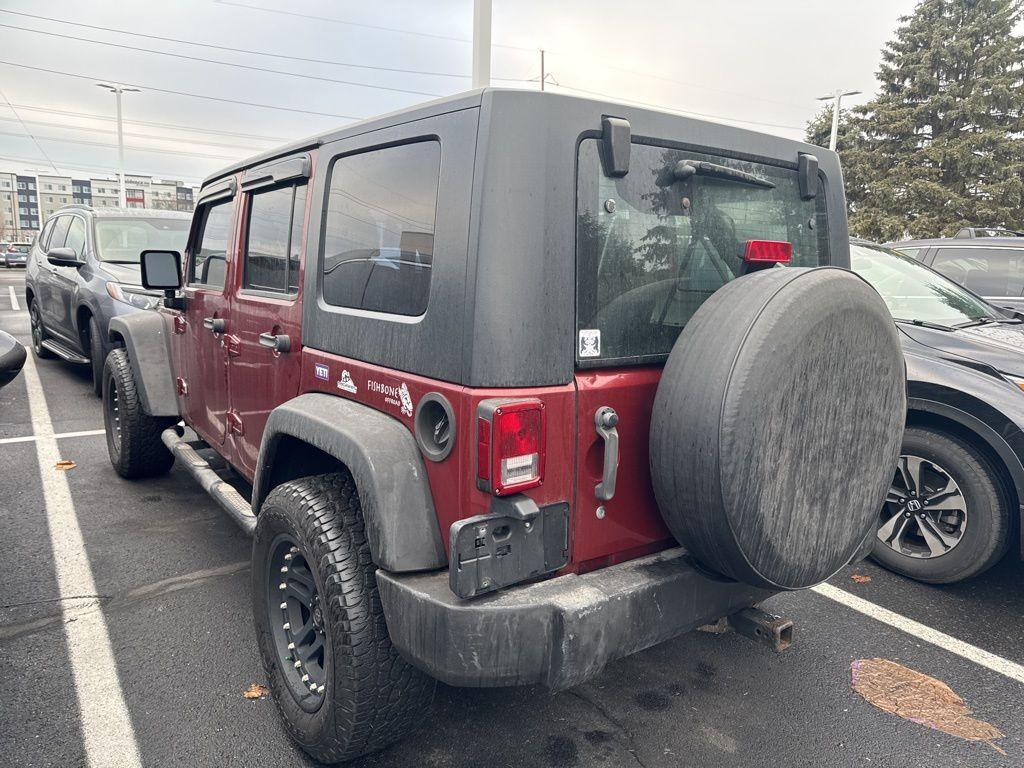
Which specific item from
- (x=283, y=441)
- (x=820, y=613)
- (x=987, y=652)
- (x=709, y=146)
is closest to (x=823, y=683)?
(x=820, y=613)

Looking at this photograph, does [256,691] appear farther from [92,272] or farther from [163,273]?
[92,272]

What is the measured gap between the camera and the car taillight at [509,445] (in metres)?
1.81

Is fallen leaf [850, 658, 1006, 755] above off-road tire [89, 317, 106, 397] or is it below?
below

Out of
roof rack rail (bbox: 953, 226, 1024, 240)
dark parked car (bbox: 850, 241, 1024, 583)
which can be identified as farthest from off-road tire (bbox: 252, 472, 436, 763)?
roof rack rail (bbox: 953, 226, 1024, 240)

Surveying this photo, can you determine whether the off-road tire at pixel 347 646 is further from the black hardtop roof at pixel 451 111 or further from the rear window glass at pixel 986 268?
the rear window glass at pixel 986 268

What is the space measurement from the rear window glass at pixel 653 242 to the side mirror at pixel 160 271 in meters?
2.93

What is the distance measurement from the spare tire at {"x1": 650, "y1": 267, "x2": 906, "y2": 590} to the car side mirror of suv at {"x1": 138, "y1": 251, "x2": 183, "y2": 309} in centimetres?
314

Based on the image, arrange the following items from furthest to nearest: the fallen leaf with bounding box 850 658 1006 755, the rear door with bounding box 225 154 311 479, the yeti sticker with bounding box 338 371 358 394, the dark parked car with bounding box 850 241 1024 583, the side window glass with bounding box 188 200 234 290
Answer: the side window glass with bounding box 188 200 234 290 → the dark parked car with bounding box 850 241 1024 583 → the rear door with bounding box 225 154 311 479 → the fallen leaf with bounding box 850 658 1006 755 → the yeti sticker with bounding box 338 371 358 394

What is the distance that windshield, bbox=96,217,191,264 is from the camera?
7.30 metres

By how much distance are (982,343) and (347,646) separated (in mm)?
3472

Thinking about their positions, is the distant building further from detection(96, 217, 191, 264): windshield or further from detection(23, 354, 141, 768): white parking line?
detection(23, 354, 141, 768): white parking line

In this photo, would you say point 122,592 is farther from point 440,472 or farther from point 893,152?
point 893,152

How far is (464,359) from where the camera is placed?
1.88 metres

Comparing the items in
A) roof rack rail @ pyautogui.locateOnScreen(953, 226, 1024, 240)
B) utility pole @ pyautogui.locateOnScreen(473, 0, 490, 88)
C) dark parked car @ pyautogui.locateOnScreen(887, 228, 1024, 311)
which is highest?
utility pole @ pyautogui.locateOnScreen(473, 0, 490, 88)
